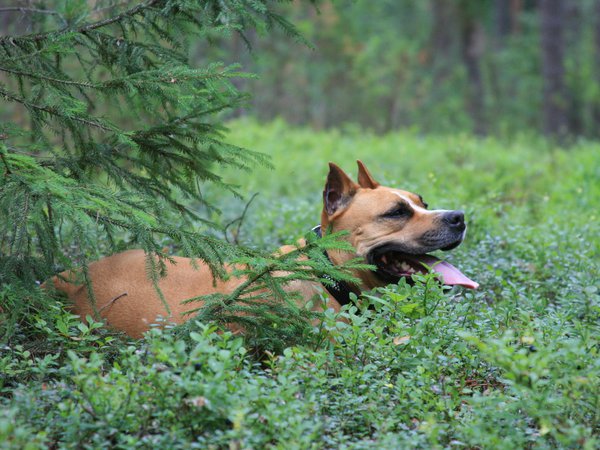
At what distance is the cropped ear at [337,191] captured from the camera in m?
5.35

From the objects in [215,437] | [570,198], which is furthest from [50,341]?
[570,198]

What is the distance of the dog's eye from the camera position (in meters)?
5.34

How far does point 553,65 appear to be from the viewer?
19562 millimetres

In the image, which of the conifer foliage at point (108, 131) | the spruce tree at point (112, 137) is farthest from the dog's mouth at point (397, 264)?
the conifer foliage at point (108, 131)

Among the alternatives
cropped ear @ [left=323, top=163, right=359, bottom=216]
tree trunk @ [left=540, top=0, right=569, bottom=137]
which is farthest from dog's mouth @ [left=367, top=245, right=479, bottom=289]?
tree trunk @ [left=540, top=0, right=569, bottom=137]

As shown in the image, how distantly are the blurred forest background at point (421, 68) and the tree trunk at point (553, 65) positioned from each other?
7.18 meters

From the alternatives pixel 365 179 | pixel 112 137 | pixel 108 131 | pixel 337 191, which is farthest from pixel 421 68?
pixel 108 131

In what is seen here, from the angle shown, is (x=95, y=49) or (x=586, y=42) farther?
(x=586, y=42)

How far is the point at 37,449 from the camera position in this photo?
10.1 ft

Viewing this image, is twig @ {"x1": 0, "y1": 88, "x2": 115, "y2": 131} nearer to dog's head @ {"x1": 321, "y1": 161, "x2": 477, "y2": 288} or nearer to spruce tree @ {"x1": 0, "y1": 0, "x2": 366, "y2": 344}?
spruce tree @ {"x1": 0, "y1": 0, "x2": 366, "y2": 344}

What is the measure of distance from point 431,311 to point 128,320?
6.33 ft

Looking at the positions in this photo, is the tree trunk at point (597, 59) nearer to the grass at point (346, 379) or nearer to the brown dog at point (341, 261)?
the grass at point (346, 379)

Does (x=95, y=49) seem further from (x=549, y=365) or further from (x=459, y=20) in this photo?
(x=459, y=20)

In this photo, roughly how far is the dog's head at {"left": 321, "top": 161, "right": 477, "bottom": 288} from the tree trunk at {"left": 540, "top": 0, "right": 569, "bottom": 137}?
1521 cm
